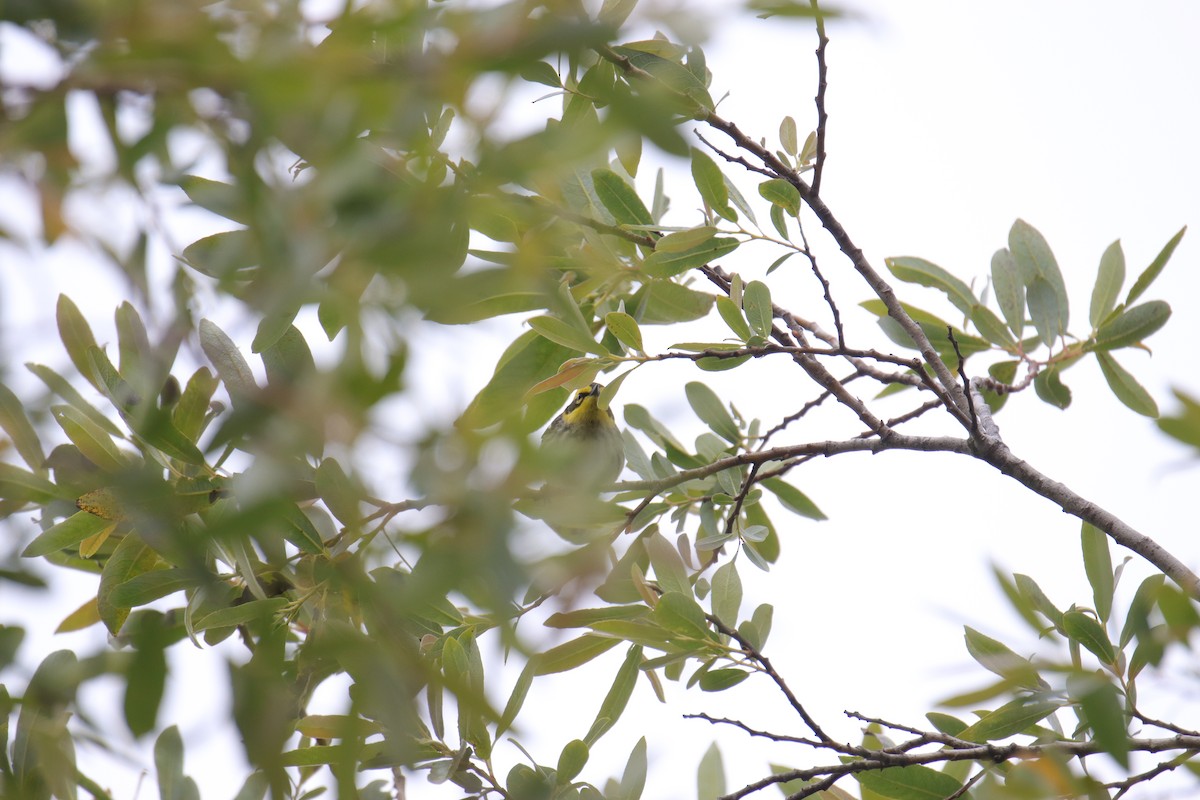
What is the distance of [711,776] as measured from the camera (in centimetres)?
176

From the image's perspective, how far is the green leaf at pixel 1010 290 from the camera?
186 cm

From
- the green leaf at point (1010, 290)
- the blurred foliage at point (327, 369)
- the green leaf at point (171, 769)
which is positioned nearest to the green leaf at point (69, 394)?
the blurred foliage at point (327, 369)

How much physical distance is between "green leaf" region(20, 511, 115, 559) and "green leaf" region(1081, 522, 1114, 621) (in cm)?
132

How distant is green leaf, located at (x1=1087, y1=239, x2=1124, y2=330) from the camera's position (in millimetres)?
1790

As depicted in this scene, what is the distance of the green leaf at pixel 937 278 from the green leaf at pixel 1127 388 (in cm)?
24

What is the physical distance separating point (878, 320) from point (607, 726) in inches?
34.6

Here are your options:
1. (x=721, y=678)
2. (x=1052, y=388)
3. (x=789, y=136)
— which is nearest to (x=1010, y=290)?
(x=1052, y=388)

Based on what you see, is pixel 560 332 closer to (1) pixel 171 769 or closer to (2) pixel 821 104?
(2) pixel 821 104

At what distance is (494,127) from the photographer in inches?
25.5

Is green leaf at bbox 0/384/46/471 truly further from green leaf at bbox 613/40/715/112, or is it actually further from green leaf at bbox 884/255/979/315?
green leaf at bbox 884/255/979/315

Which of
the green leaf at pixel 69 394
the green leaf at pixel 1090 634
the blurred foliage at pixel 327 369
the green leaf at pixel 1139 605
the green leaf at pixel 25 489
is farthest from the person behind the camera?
the green leaf at pixel 1090 634

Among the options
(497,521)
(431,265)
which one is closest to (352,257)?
(431,265)

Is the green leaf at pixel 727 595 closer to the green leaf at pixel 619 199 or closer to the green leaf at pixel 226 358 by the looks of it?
the green leaf at pixel 619 199

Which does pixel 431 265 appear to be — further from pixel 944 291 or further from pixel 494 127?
pixel 944 291
